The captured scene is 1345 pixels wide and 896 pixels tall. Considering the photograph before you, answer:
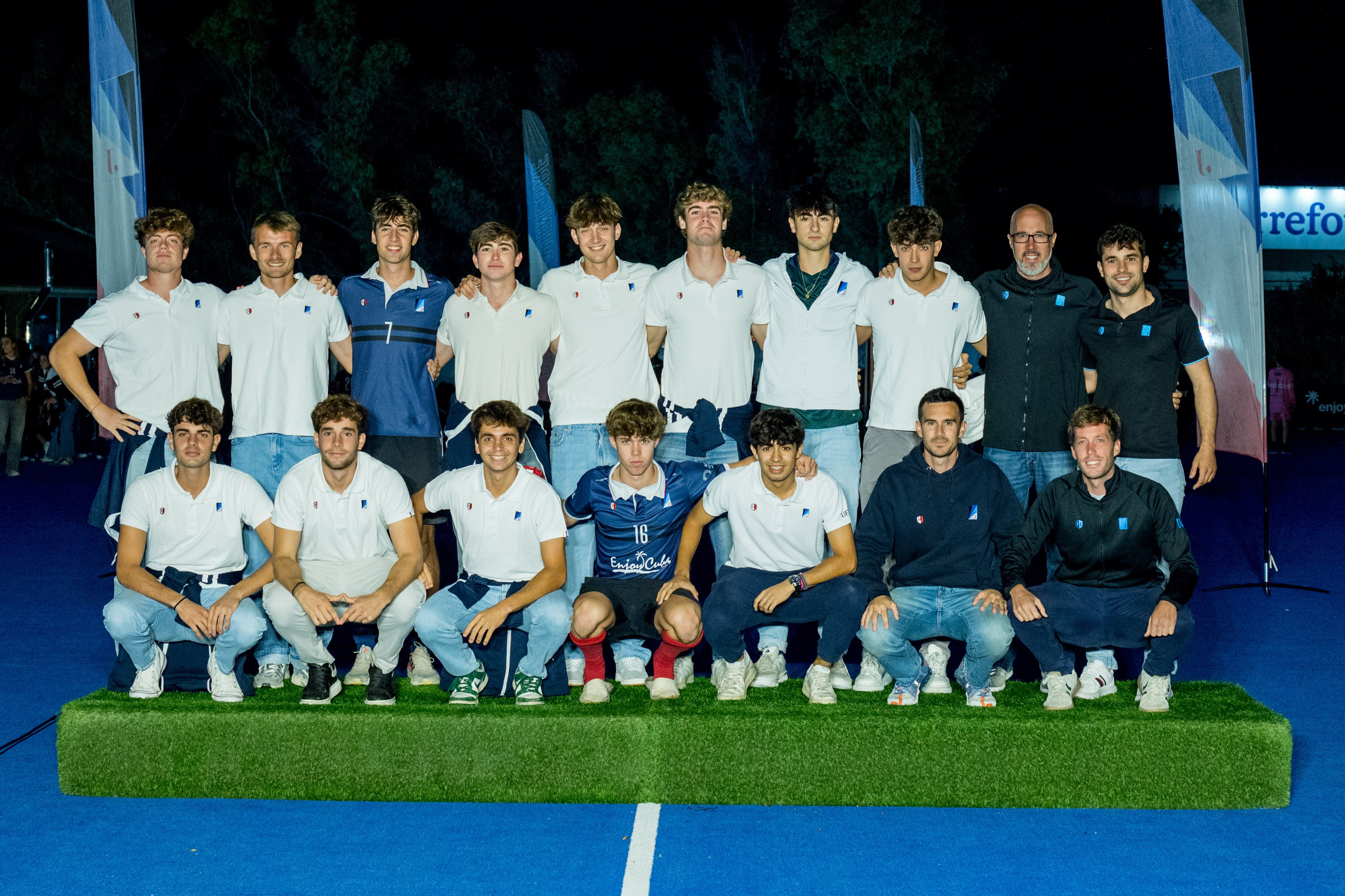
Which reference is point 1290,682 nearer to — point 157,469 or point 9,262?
point 157,469

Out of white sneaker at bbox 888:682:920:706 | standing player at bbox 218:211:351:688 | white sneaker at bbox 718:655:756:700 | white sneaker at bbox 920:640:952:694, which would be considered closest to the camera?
white sneaker at bbox 888:682:920:706

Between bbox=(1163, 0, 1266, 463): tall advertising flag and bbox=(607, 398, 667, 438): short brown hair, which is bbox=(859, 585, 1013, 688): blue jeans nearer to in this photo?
bbox=(607, 398, 667, 438): short brown hair

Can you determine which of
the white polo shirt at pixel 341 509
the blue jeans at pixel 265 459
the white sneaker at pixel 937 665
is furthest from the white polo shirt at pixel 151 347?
the white sneaker at pixel 937 665

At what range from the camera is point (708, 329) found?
554 cm

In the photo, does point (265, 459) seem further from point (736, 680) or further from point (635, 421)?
point (736, 680)

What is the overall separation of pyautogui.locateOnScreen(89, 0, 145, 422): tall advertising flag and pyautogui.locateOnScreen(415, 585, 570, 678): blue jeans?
4.16 meters

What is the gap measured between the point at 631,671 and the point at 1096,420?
86.1 inches

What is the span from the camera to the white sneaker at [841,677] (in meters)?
5.11

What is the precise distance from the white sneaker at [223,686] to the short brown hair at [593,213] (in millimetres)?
2441

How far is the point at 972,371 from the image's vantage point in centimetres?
614

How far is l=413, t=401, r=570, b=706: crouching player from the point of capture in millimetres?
4734

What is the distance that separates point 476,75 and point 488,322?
30.8m

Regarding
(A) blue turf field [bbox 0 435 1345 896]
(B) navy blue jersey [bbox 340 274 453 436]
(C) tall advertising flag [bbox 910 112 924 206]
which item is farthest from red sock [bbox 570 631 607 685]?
(C) tall advertising flag [bbox 910 112 924 206]

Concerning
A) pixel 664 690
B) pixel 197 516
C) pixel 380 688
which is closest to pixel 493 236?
pixel 197 516
